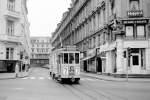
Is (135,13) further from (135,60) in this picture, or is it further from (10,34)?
(10,34)

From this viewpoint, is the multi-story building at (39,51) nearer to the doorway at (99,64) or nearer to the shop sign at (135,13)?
the doorway at (99,64)

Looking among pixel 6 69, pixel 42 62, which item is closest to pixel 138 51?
pixel 6 69

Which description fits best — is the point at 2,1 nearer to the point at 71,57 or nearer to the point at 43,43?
the point at 71,57

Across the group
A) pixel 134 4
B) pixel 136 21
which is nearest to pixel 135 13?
pixel 136 21

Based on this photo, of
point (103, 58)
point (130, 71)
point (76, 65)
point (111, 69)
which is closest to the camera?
point (76, 65)

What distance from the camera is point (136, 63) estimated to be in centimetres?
2914

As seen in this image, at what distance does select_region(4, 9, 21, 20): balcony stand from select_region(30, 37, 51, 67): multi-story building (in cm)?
9532

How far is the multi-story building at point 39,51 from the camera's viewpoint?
445 ft

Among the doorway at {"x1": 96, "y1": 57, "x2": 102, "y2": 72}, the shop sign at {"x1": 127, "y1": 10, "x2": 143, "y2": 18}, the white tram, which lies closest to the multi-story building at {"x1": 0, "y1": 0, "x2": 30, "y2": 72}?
the doorway at {"x1": 96, "y1": 57, "x2": 102, "y2": 72}

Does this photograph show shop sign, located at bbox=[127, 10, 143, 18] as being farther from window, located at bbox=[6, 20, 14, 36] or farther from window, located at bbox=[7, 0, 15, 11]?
window, located at bbox=[7, 0, 15, 11]

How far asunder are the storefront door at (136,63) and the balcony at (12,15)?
21450 millimetres

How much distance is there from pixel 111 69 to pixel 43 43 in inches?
4376

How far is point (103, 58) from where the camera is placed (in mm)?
35344

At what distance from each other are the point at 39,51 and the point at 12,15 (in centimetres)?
10103
